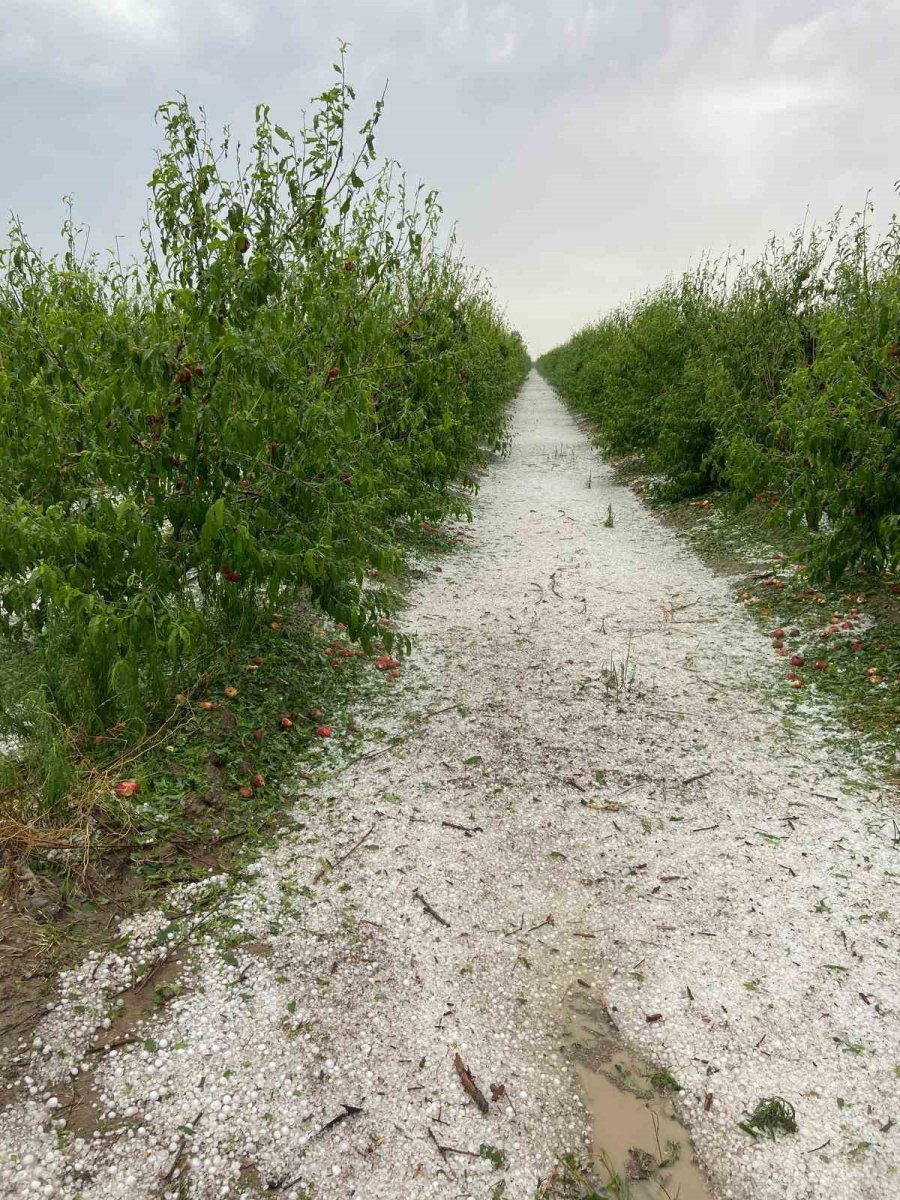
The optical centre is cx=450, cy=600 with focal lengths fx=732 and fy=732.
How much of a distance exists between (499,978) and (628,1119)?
2.28ft

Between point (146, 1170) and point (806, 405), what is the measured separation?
707 cm

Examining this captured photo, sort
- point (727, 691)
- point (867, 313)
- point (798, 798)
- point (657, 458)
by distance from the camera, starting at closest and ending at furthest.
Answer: point (798, 798) → point (727, 691) → point (867, 313) → point (657, 458)

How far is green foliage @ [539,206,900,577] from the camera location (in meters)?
5.55

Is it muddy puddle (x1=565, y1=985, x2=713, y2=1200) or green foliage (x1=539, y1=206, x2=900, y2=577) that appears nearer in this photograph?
muddy puddle (x1=565, y1=985, x2=713, y2=1200)

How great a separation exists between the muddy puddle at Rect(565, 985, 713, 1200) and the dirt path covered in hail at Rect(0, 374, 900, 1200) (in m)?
0.05

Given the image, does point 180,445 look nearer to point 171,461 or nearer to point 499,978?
point 171,461

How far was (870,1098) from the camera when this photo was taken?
2.44 meters

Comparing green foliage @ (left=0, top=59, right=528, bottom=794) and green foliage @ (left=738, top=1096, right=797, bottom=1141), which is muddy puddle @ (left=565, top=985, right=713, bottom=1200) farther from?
green foliage @ (left=0, top=59, right=528, bottom=794)

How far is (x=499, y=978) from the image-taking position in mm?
2953

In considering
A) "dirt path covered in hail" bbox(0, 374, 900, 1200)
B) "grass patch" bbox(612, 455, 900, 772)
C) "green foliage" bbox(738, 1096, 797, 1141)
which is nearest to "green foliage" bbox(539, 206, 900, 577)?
"grass patch" bbox(612, 455, 900, 772)

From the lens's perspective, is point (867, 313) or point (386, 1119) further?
point (867, 313)

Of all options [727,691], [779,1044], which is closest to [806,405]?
[727,691]

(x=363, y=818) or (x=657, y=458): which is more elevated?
(x=657, y=458)

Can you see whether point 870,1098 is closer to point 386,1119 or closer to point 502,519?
point 386,1119
